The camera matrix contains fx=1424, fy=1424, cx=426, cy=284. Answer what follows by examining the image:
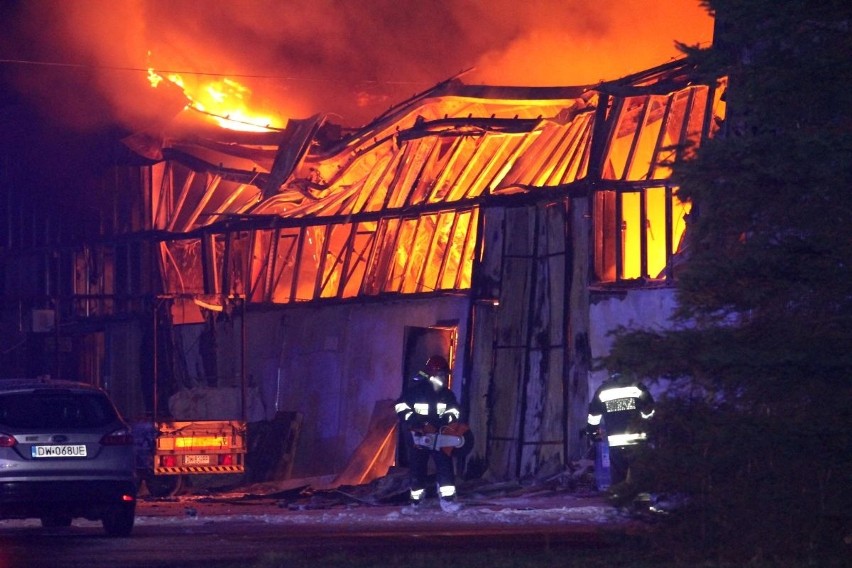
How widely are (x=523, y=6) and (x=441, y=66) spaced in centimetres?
541

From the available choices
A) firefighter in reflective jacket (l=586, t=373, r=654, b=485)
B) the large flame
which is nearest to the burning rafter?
the large flame

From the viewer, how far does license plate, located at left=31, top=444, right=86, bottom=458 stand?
14.5m

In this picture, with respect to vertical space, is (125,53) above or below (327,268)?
above

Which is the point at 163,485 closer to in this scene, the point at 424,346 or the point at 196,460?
the point at 196,460

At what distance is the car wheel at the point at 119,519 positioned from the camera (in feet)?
49.4

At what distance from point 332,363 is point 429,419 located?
8.53 m

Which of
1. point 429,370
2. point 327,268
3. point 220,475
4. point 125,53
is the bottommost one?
point 220,475

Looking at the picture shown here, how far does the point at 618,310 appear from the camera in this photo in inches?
830

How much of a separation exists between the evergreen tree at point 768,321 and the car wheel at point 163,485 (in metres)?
15.8

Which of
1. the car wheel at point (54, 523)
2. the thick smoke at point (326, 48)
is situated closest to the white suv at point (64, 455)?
the car wheel at point (54, 523)

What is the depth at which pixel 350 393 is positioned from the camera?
25.3 metres

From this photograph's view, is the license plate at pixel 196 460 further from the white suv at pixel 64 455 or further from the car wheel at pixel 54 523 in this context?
the white suv at pixel 64 455

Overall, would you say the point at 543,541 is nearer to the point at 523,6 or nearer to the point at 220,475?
the point at 220,475

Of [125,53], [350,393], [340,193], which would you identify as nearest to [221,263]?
[340,193]
